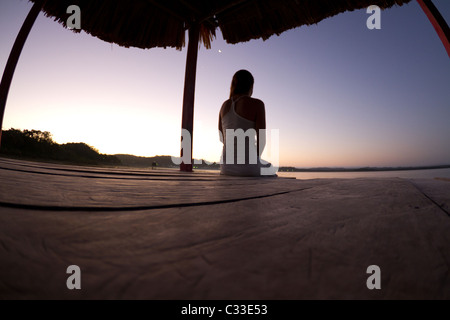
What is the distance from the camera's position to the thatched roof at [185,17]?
3113mm

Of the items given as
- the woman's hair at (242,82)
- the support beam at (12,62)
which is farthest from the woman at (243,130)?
the support beam at (12,62)

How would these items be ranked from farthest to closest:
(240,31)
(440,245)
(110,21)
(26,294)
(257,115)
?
(240,31) < (110,21) < (257,115) < (440,245) < (26,294)

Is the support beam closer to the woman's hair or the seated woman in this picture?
the woman's hair

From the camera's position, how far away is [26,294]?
170 mm

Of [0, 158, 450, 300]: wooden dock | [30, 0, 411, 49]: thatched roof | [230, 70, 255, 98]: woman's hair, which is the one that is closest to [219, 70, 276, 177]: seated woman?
[230, 70, 255, 98]: woman's hair

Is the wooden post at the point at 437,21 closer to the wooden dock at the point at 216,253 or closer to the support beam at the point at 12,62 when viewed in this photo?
the wooden dock at the point at 216,253

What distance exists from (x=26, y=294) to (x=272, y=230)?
32cm

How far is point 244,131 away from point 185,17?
3073 millimetres

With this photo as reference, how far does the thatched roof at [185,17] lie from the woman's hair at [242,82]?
6.20 feet

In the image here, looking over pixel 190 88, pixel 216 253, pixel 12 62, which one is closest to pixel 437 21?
pixel 190 88

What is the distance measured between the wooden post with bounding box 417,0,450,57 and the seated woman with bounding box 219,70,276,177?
2975mm

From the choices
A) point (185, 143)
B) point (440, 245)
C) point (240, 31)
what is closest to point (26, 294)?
point (440, 245)

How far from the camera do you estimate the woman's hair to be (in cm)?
227
